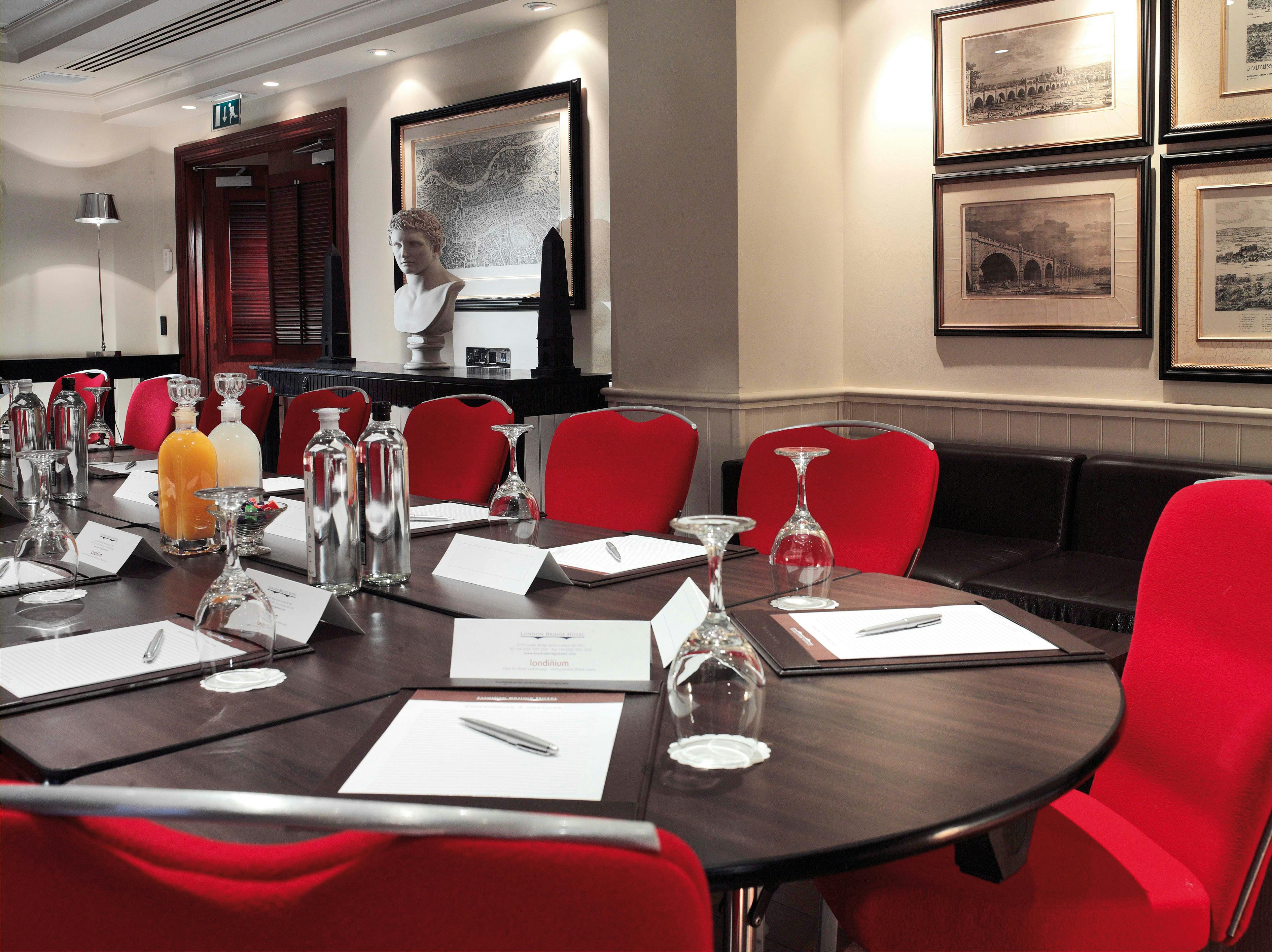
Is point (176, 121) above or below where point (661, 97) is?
above

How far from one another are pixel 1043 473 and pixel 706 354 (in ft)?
4.14

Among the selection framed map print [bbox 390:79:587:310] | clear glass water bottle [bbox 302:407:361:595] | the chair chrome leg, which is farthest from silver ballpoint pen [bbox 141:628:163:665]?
framed map print [bbox 390:79:587:310]

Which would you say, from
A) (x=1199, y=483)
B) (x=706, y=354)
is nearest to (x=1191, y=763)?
(x=1199, y=483)

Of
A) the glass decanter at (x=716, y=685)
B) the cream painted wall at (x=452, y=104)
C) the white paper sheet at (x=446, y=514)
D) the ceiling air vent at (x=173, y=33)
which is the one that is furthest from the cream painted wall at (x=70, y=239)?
the glass decanter at (x=716, y=685)

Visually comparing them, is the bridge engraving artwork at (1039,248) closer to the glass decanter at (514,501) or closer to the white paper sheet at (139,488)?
the glass decanter at (514,501)

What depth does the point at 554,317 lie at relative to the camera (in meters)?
4.75

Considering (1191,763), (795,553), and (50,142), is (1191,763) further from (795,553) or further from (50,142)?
(50,142)

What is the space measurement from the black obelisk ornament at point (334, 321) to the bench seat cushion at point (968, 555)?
3.48 metres

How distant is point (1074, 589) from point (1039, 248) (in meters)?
1.37

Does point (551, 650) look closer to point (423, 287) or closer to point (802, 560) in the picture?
point (802, 560)

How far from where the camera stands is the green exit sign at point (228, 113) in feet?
24.3

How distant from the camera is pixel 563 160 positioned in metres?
5.24

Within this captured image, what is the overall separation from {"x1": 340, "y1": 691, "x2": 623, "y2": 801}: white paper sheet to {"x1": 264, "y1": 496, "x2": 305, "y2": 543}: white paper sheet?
1.08 m

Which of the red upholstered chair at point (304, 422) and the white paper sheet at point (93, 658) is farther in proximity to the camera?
the red upholstered chair at point (304, 422)
